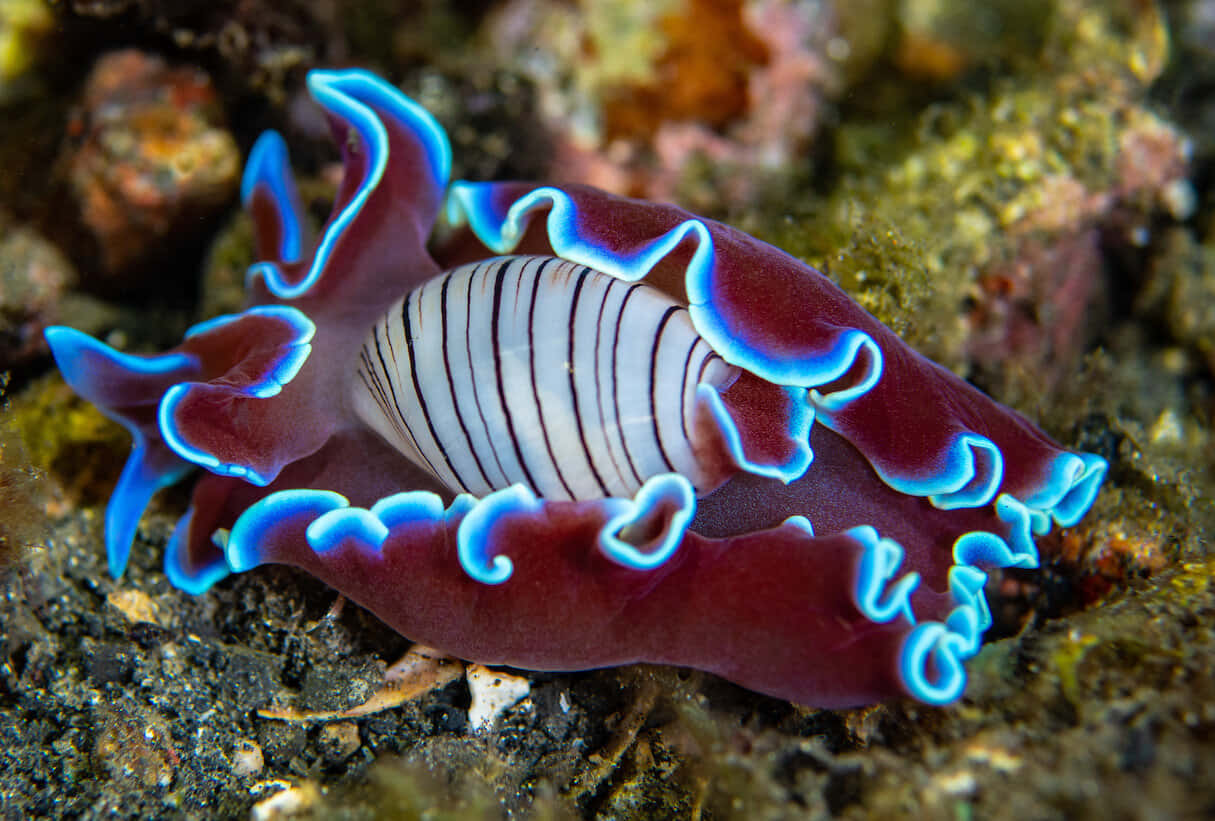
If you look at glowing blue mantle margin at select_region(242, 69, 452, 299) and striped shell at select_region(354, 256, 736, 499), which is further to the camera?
glowing blue mantle margin at select_region(242, 69, 452, 299)

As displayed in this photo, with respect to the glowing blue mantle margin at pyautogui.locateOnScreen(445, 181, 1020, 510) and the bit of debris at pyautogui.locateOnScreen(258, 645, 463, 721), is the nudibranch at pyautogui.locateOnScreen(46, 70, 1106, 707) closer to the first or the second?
the glowing blue mantle margin at pyautogui.locateOnScreen(445, 181, 1020, 510)

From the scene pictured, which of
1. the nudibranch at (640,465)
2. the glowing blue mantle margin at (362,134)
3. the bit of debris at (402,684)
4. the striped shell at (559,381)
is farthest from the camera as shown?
the glowing blue mantle margin at (362,134)

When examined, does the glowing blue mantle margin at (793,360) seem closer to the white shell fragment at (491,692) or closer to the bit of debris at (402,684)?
the white shell fragment at (491,692)

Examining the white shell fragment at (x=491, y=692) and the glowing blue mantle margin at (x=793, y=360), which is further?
the white shell fragment at (x=491, y=692)

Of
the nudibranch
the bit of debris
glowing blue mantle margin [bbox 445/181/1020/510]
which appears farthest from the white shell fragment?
glowing blue mantle margin [bbox 445/181/1020/510]

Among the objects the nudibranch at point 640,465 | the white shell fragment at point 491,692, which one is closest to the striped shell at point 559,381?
the nudibranch at point 640,465

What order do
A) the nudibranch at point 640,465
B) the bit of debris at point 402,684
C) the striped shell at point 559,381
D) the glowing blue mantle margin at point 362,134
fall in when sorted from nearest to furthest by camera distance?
the nudibranch at point 640,465 < the striped shell at point 559,381 < the bit of debris at point 402,684 < the glowing blue mantle margin at point 362,134

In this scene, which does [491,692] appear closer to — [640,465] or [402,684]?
[402,684]

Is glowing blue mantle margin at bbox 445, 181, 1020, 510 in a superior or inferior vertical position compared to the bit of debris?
superior

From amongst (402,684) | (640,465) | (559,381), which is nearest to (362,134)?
(559,381)

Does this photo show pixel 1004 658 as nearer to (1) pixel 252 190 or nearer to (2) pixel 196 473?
(2) pixel 196 473
